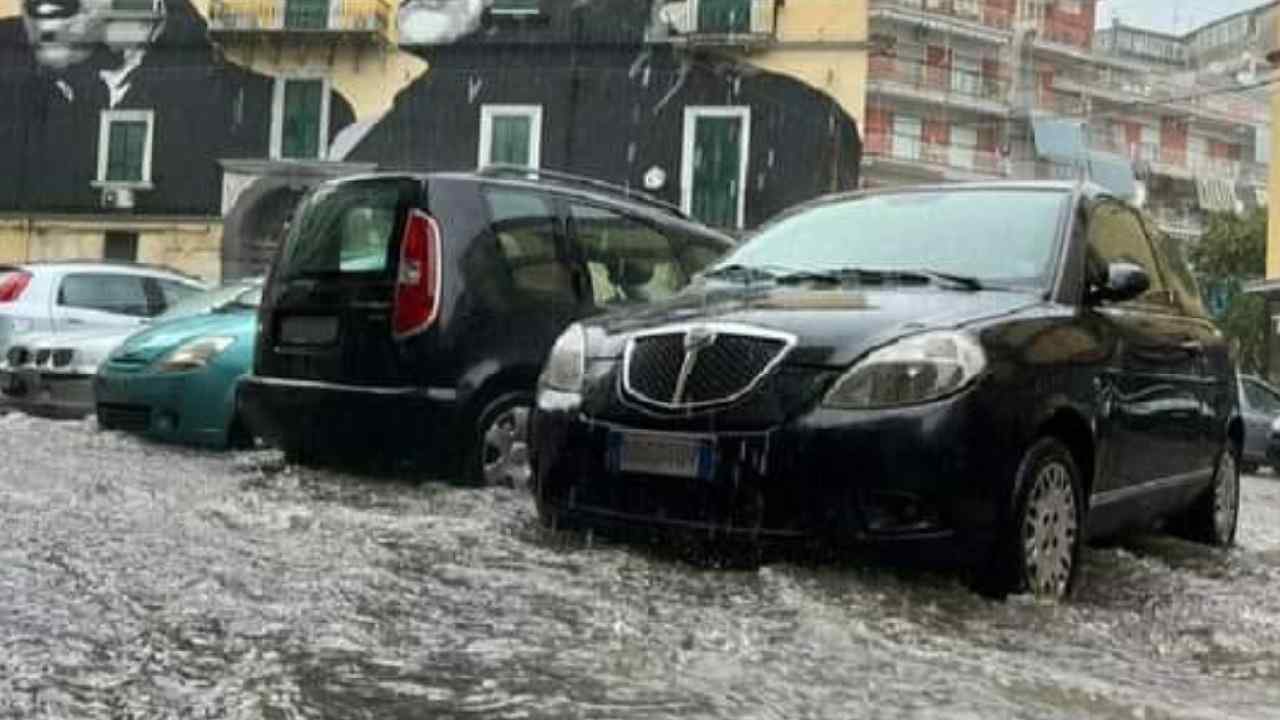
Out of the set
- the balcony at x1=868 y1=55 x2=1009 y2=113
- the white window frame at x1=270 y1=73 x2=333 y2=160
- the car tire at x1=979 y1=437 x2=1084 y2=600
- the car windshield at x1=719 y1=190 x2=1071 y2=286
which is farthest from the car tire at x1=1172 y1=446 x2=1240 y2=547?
the balcony at x1=868 y1=55 x2=1009 y2=113

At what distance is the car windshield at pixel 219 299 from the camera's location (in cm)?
1003

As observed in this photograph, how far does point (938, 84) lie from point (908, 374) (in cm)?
5267

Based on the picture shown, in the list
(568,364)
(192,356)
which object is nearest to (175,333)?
(192,356)

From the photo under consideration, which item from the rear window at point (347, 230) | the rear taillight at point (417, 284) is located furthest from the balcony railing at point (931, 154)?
the rear taillight at point (417, 284)

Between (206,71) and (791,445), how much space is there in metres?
33.9

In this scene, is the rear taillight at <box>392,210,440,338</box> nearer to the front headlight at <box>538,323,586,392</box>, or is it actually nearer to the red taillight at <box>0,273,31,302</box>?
the front headlight at <box>538,323,586,392</box>

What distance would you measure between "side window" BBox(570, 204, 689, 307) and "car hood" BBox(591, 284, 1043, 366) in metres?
1.72

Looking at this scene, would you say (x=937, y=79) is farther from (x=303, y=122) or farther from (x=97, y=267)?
(x=97, y=267)

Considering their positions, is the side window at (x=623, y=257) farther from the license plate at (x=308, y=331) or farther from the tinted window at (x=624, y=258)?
the license plate at (x=308, y=331)

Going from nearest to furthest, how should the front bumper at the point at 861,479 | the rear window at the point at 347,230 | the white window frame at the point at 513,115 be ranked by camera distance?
the front bumper at the point at 861,479
the rear window at the point at 347,230
the white window frame at the point at 513,115

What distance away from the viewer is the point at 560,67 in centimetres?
3462

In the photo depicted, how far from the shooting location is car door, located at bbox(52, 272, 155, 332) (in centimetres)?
1181

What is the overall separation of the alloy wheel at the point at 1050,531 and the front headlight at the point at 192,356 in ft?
15.8

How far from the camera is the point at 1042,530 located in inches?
204
